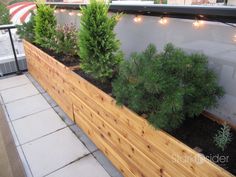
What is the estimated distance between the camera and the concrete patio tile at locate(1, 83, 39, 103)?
4.29 meters

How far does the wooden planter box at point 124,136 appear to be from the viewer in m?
1.45

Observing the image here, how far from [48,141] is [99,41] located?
1.50m

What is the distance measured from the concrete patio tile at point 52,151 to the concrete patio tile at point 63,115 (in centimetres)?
26

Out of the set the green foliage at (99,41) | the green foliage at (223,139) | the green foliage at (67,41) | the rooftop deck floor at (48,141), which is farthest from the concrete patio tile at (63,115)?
the green foliage at (223,139)

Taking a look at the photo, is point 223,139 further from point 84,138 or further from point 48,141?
point 48,141

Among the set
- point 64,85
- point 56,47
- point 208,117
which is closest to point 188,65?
point 208,117

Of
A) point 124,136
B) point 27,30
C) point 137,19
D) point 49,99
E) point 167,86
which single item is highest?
point 137,19

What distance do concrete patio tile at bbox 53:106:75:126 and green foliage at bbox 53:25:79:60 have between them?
0.87 metres

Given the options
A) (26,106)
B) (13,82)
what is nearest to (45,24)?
(26,106)

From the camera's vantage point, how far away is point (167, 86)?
5.17ft

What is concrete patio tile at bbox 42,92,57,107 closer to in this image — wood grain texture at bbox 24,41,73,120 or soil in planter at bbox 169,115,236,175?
wood grain texture at bbox 24,41,73,120

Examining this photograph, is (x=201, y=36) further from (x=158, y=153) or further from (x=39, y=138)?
(x=39, y=138)

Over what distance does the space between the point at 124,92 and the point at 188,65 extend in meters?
0.54

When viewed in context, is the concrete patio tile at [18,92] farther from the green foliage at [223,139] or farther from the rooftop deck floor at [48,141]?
the green foliage at [223,139]
